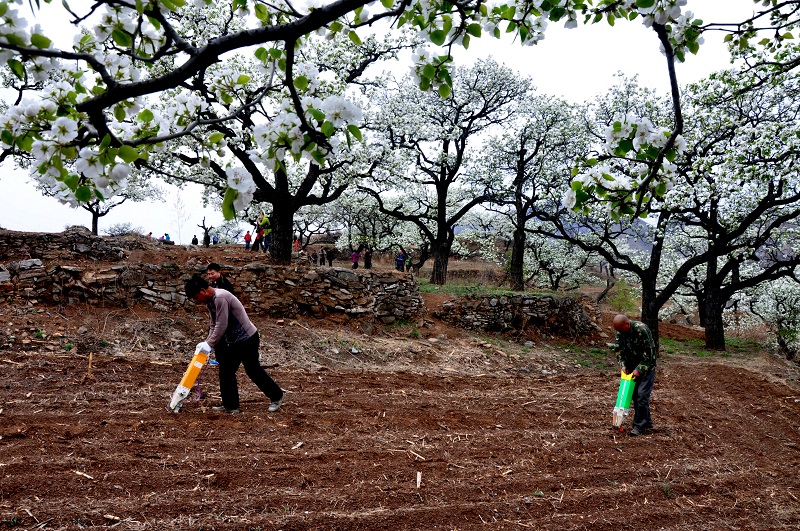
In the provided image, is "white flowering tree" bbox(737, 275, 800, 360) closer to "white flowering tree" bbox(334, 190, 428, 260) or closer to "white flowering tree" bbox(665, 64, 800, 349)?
"white flowering tree" bbox(665, 64, 800, 349)

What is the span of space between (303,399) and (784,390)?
31.5 feet

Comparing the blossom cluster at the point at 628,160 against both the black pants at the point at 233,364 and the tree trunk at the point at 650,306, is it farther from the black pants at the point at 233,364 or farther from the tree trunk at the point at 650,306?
the tree trunk at the point at 650,306

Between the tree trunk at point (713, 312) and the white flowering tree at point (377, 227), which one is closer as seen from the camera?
the tree trunk at point (713, 312)

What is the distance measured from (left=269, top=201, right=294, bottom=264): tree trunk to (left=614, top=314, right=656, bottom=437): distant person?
9.56 meters

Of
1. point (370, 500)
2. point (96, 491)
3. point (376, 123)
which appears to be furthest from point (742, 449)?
point (376, 123)

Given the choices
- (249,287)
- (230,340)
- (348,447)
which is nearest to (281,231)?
(249,287)

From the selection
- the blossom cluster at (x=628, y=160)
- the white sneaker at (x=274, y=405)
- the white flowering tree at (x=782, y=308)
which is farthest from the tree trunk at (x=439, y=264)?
the blossom cluster at (x=628, y=160)

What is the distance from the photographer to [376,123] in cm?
1513

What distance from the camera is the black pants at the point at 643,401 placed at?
6.02m

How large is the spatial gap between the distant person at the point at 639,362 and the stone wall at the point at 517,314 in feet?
24.3

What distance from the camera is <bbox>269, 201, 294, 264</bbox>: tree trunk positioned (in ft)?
43.7

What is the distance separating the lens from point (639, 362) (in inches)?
240

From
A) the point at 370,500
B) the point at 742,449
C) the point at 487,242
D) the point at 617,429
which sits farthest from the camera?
the point at 487,242

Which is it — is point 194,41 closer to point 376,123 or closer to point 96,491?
point 376,123
